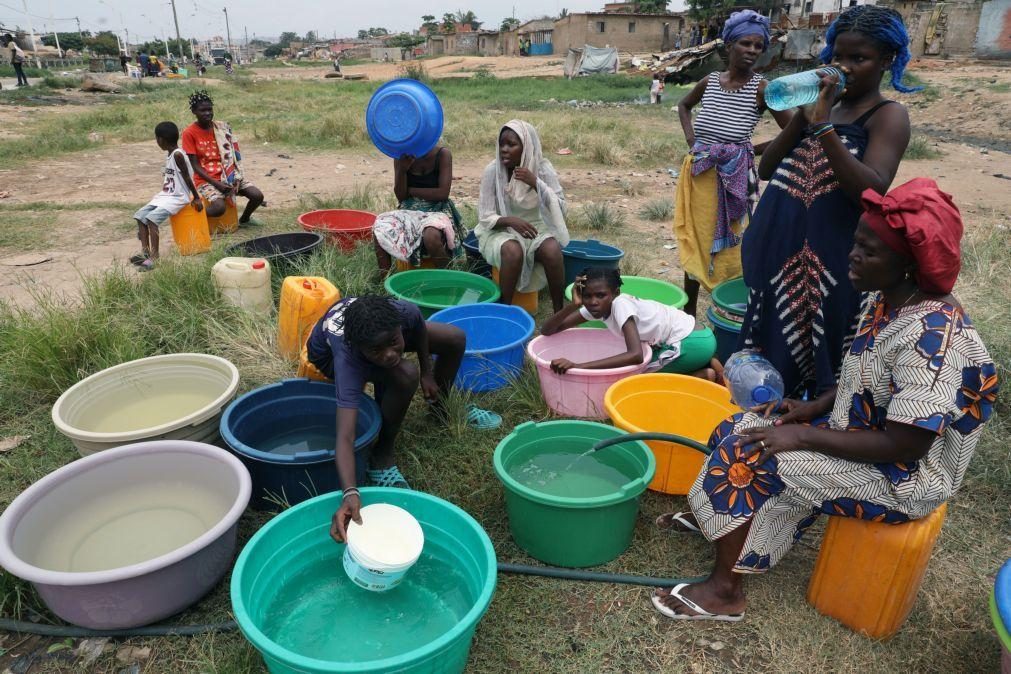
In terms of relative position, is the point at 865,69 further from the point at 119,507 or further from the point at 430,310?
the point at 119,507

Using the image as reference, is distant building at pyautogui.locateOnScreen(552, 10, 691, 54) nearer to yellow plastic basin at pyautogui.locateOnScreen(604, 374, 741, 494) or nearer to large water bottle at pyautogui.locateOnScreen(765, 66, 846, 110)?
yellow plastic basin at pyautogui.locateOnScreen(604, 374, 741, 494)

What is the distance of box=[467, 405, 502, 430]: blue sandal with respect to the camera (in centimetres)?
270

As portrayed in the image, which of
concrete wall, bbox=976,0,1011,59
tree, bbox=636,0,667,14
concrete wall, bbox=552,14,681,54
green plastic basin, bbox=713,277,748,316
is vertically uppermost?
tree, bbox=636,0,667,14

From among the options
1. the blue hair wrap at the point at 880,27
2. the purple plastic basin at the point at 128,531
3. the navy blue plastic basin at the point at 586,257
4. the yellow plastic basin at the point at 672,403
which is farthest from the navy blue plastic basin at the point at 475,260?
the blue hair wrap at the point at 880,27

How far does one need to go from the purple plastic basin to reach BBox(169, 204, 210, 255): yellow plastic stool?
2.98 meters

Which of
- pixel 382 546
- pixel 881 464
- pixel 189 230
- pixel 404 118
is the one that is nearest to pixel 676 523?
pixel 881 464

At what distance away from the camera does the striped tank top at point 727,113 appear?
306cm

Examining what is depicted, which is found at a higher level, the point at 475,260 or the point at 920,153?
the point at 920,153

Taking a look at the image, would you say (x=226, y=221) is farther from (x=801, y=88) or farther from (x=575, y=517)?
(x=801, y=88)

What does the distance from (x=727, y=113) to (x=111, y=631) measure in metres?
3.29

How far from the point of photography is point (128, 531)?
6.78 ft

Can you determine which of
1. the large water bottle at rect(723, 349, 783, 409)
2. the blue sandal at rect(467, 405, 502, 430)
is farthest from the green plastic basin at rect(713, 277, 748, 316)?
the blue sandal at rect(467, 405, 502, 430)

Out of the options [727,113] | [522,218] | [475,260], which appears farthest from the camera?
[475,260]

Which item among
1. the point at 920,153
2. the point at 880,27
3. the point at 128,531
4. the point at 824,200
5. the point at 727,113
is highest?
the point at 880,27
